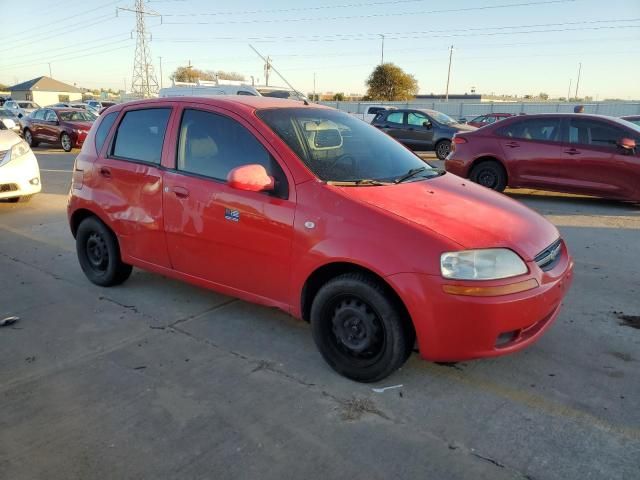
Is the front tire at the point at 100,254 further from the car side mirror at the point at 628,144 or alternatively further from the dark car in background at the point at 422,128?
the dark car in background at the point at 422,128

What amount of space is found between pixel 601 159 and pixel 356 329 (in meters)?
6.68

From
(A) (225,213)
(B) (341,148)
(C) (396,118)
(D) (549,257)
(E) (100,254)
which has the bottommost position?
(E) (100,254)

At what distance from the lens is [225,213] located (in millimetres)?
3611

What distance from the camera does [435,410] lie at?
2908 mm

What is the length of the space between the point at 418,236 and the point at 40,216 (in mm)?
7102

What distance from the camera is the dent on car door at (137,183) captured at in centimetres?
414

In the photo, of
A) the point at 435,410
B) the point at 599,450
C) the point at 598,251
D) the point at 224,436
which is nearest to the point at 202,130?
the point at 224,436

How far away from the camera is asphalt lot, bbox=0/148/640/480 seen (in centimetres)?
249

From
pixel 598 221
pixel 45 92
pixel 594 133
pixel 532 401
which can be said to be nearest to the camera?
pixel 532 401

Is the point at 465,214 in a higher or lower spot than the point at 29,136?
higher

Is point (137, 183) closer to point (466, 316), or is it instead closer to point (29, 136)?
point (466, 316)

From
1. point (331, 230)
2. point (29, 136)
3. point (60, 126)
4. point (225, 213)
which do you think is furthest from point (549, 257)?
point (29, 136)

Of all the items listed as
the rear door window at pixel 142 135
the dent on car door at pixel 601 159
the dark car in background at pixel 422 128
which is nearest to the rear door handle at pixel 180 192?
the rear door window at pixel 142 135

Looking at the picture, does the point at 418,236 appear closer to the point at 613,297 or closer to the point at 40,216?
the point at 613,297
